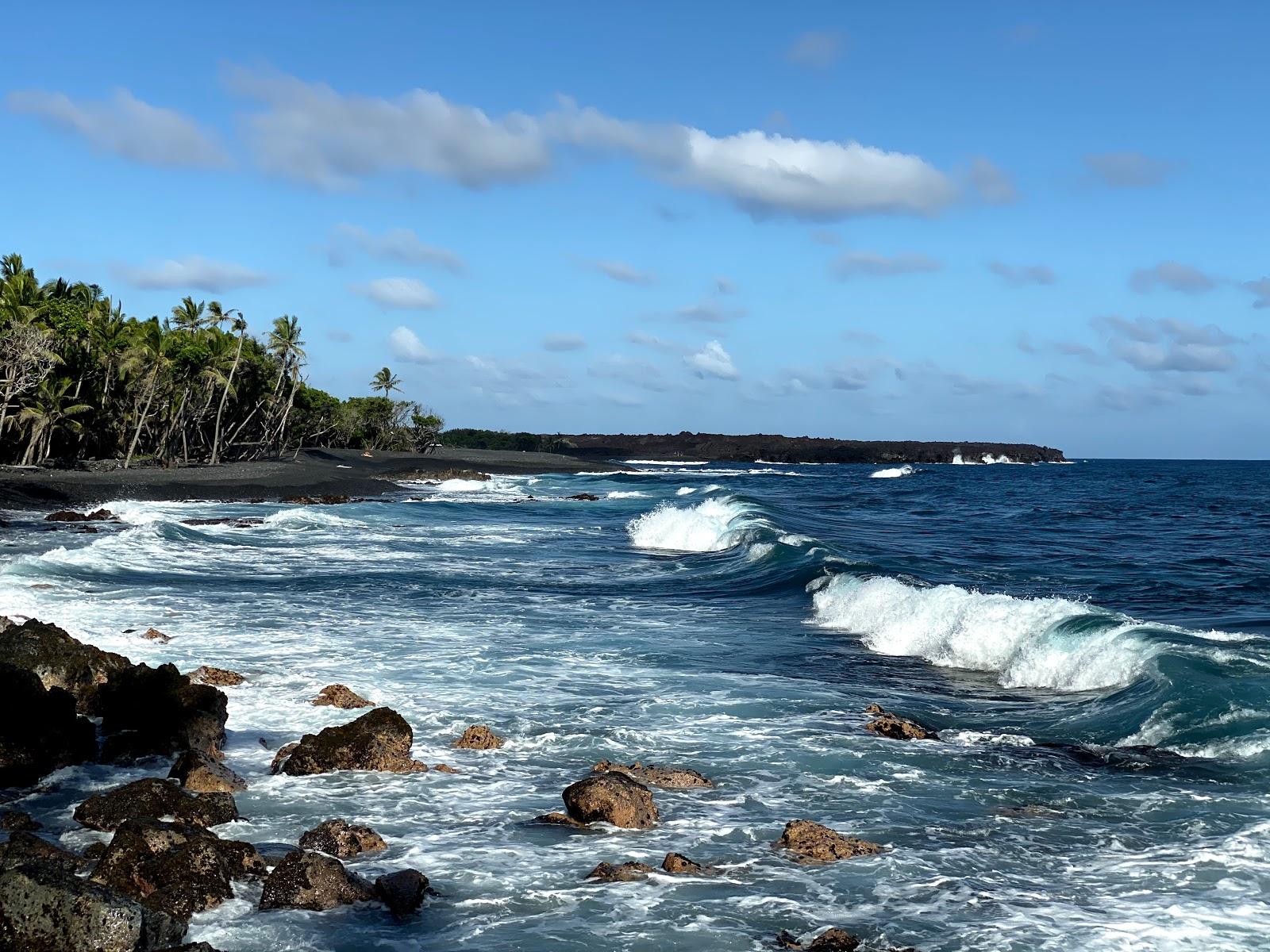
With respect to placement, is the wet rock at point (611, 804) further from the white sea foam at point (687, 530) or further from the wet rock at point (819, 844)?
the white sea foam at point (687, 530)

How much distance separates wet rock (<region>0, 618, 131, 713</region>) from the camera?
1236cm

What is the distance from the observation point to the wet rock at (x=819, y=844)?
8516 millimetres

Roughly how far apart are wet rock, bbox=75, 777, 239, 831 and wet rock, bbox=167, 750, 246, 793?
1.72 feet

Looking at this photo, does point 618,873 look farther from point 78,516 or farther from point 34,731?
point 78,516

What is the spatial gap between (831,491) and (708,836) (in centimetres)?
7331

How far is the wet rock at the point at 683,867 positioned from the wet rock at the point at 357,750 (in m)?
3.54

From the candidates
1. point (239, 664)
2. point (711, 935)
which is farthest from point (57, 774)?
point (711, 935)

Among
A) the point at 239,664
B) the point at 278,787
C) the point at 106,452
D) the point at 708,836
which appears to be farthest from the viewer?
the point at 106,452

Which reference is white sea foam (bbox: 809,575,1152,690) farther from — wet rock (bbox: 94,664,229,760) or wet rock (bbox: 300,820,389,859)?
wet rock (bbox: 94,664,229,760)

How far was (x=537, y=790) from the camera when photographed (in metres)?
10.3

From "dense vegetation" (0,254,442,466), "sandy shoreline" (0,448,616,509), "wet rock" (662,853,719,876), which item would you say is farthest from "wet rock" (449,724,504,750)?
"dense vegetation" (0,254,442,466)

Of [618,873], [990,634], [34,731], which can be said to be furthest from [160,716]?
[990,634]

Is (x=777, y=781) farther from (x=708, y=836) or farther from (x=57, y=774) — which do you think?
(x=57, y=774)

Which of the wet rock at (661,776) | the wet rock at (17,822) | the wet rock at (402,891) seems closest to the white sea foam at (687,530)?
the wet rock at (661,776)
